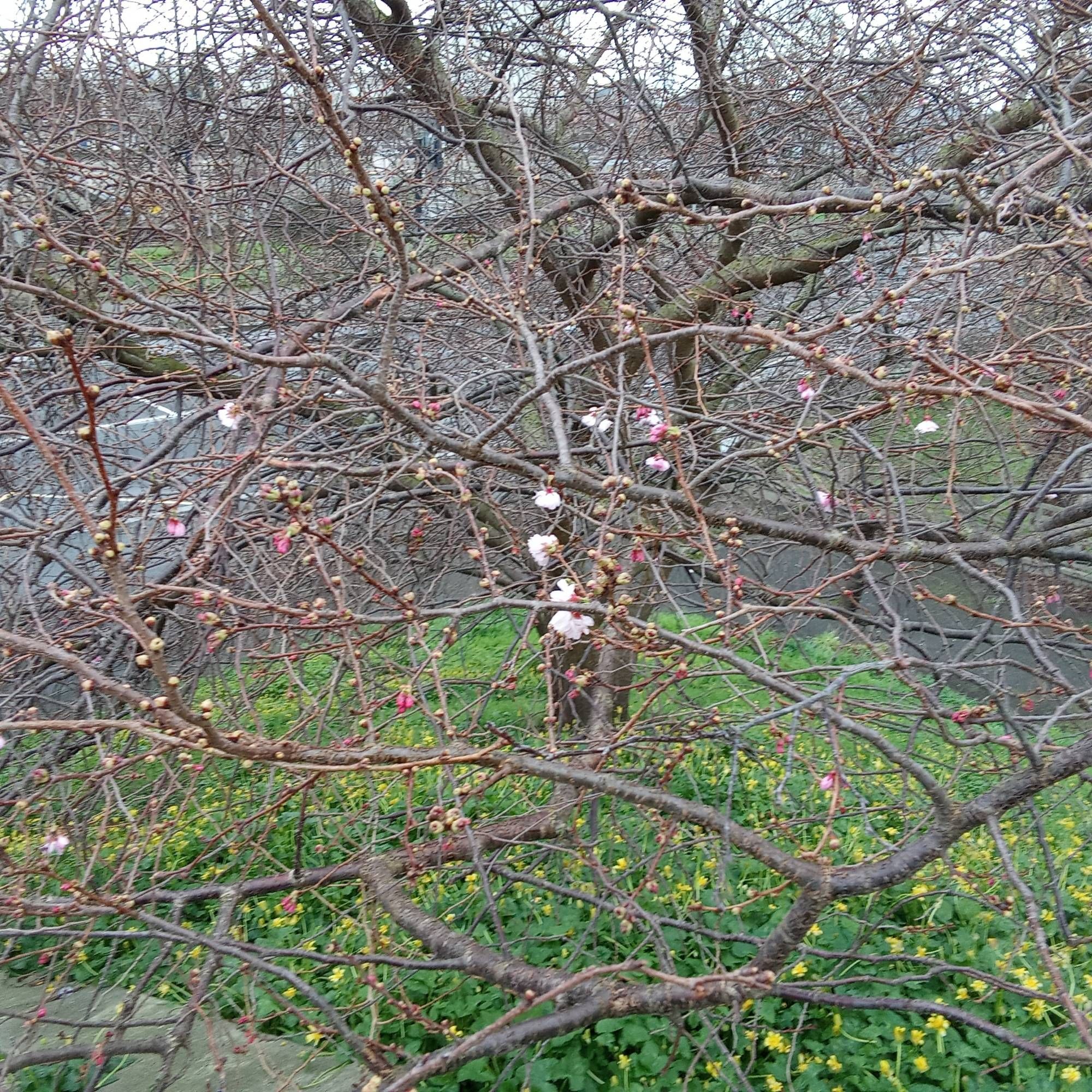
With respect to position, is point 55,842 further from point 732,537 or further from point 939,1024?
point 939,1024

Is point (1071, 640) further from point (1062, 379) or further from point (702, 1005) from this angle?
point (702, 1005)

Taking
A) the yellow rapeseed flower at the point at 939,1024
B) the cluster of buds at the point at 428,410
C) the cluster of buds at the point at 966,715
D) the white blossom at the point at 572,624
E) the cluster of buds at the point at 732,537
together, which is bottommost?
the yellow rapeseed flower at the point at 939,1024

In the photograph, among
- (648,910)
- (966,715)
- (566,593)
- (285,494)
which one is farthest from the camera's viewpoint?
(648,910)

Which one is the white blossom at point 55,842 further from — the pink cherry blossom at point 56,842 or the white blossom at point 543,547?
the white blossom at point 543,547

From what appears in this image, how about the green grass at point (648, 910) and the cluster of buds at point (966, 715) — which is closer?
the cluster of buds at point (966, 715)

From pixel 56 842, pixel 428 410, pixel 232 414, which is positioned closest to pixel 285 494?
pixel 428 410

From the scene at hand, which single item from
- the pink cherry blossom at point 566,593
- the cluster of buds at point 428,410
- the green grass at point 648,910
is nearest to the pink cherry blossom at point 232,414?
the cluster of buds at point 428,410

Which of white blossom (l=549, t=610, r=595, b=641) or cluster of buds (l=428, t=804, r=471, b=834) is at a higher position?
white blossom (l=549, t=610, r=595, b=641)

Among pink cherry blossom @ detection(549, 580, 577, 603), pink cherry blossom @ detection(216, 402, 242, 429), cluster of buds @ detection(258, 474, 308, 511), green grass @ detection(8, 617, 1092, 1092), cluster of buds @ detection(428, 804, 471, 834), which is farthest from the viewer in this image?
green grass @ detection(8, 617, 1092, 1092)

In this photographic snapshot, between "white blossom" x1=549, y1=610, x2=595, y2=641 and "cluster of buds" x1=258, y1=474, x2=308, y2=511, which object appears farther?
"white blossom" x1=549, y1=610, x2=595, y2=641

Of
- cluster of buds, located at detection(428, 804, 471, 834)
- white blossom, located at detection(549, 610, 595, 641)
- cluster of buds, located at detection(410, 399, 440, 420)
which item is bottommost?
cluster of buds, located at detection(428, 804, 471, 834)

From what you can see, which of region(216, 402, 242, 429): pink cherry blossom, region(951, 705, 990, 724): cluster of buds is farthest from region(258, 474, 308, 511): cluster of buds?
region(951, 705, 990, 724): cluster of buds

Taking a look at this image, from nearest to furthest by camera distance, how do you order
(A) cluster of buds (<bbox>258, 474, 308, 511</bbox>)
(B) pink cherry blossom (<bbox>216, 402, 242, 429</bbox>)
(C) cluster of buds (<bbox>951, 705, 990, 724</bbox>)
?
(A) cluster of buds (<bbox>258, 474, 308, 511</bbox>) → (C) cluster of buds (<bbox>951, 705, 990, 724</bbox>) → (B) pink cherry blossom (<bbox>216, 402, 242, 429</bbox>)

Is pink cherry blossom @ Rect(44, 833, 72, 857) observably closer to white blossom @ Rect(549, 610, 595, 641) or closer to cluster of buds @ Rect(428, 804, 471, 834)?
cluster of buds @ Rect(428, 804, 471, 834)
